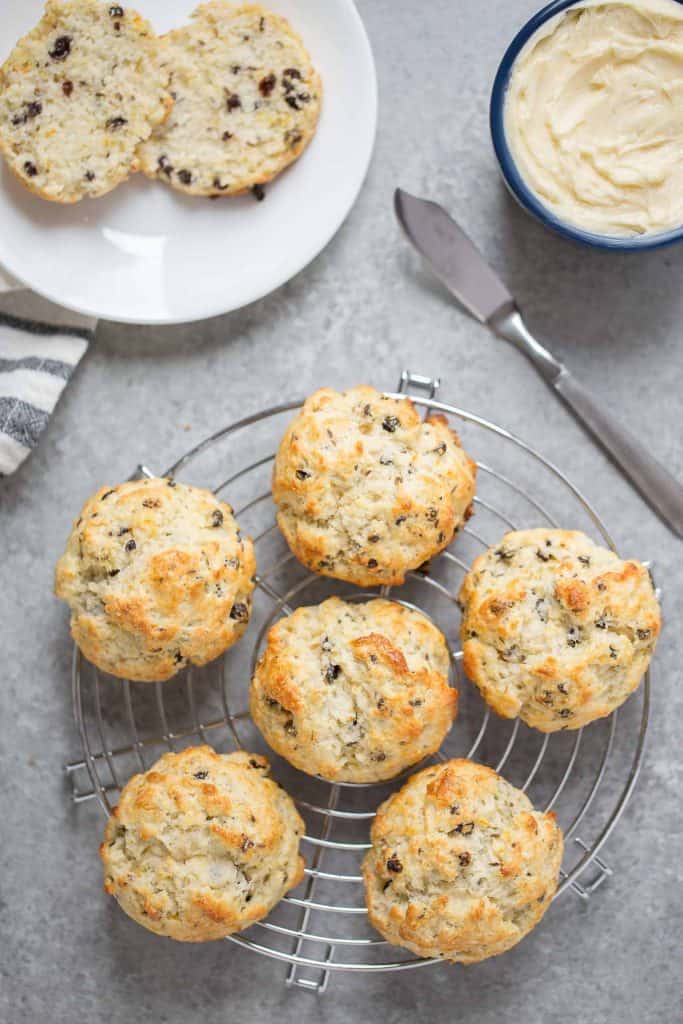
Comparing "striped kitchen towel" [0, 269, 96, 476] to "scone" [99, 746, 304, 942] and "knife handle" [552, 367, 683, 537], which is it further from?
"knife handle" [552, 367, 683, 537]

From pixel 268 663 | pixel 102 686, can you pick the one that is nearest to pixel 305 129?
pixel 268 663

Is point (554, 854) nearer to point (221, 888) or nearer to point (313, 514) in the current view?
point (221, 888)

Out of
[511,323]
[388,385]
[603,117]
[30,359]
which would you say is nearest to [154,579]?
[30,359]

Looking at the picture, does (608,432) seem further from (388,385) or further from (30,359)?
(30,359)

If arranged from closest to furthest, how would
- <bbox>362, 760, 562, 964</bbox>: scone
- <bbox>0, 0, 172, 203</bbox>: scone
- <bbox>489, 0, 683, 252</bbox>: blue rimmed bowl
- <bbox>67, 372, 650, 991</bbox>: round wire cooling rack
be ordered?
<bbox>362, 760, 562, 964</bbox>: scone, <bbox>489, 0, 683, 252</bbox>: blue rimmed bowl, <bbox>0, 0, 172, 203</bbox>: scone, <bbox>67, 372, 650, 991</bbox>: round wire cooling rack

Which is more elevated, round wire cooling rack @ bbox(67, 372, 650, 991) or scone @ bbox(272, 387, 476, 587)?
scone @ bbox(272, 387, 476, 587)

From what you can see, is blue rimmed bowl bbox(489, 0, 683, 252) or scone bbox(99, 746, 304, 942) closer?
scone bbox(99, 746, 304, 942)

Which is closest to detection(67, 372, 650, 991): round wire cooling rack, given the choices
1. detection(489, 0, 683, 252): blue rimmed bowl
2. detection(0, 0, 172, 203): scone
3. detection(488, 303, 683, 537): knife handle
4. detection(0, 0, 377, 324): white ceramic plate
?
detection(488, 303, 683, 537): knife handle

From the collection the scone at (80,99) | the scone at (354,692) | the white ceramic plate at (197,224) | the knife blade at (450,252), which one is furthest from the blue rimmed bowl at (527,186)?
the scone at (354,692)
